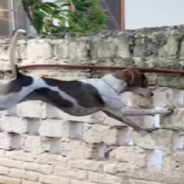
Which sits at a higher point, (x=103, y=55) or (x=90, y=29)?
(x=90, y=29)

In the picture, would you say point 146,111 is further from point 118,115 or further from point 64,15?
point 64,15

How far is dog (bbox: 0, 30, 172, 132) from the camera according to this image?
2215 millimetres

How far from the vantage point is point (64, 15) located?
4141mm

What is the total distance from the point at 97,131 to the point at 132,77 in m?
0.54

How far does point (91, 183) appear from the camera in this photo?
2736 mm

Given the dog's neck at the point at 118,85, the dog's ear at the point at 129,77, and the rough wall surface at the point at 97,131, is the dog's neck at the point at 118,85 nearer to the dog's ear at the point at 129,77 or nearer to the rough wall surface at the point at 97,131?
the dog's ear at the point at 129,77

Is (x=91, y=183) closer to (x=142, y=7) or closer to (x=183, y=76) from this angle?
(x=183, y=76)

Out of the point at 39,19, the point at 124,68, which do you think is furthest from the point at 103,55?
the point at 39,19

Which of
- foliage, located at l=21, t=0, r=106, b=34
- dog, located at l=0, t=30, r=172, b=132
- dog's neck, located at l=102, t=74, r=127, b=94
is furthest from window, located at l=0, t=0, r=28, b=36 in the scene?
dog's neck, located at l=102, t=74, r=127, b=94

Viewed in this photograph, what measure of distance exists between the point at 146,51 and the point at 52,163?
3.13ft

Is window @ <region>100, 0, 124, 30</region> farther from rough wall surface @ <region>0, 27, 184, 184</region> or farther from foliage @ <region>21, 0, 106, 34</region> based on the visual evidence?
rough wall surface @ <region>0, 27, 184, 184</region>

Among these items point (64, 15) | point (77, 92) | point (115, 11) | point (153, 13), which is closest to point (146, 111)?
point (77, 92)

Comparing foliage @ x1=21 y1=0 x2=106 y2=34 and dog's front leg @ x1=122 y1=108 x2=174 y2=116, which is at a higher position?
foliage @ x1=21 y1=0 x2=106 y2=34

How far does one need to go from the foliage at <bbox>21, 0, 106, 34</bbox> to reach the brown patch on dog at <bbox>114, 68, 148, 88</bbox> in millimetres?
1572
